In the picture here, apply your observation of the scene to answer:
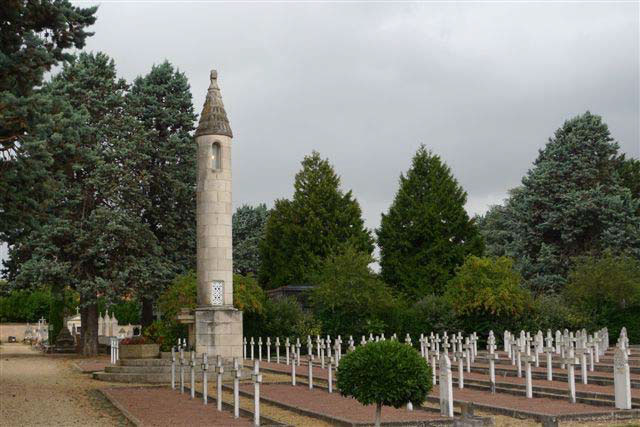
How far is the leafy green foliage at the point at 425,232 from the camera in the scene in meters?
52.0

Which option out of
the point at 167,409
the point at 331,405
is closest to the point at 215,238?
the point at 167,409

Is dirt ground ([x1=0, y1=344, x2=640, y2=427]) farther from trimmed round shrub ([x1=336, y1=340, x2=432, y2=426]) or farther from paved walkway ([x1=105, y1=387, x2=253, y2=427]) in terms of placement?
trimmed round shrub ([x1=336, y1=340, x2=432, y2=426])

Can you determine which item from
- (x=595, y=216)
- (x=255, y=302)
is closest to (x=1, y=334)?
(x=255, y=302)

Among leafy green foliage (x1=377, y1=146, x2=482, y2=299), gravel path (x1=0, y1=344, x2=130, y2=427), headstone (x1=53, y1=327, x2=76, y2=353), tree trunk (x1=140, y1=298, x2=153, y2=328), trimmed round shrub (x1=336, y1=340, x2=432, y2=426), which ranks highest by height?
leafy green foliage (x1=377, y1=146, x2=482, y2=299)

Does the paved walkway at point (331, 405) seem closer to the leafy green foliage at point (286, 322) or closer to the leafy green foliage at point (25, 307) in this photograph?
the leafy green foliage at point (286, 322)

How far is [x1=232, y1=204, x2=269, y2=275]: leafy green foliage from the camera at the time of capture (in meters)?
60.9

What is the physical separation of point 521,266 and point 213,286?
29.4 m

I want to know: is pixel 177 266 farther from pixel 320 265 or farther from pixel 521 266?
pixel 521 266

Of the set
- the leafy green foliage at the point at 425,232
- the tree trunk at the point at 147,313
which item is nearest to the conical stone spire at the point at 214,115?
the tree trunk at the point at 147,313

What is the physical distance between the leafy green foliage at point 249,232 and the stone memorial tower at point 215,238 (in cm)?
2710

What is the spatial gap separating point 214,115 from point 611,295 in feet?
72.2

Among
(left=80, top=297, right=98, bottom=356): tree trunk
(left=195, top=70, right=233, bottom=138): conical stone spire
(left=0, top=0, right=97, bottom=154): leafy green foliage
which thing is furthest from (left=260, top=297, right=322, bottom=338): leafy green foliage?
(left=0, top=0, right=97, bottom=154): leafy green foliage

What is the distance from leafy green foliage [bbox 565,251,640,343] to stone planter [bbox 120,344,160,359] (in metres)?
22.1

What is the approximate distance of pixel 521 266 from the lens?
2140 inches
